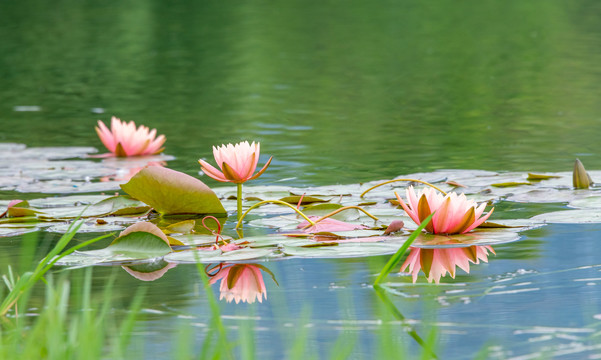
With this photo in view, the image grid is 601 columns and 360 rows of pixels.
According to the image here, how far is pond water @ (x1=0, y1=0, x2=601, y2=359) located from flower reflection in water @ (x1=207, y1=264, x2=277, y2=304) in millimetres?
31

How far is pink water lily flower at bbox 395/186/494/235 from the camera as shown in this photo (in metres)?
2.26

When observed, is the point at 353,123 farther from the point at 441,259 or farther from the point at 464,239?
the point at 441,259

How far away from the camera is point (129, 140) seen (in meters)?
4.32

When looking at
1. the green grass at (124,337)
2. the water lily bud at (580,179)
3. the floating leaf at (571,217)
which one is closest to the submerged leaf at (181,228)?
the green grass at (124,337)

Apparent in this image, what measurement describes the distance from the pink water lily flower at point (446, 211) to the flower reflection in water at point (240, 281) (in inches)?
17.9

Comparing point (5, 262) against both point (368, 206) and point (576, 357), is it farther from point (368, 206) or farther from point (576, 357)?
point (576, 357)

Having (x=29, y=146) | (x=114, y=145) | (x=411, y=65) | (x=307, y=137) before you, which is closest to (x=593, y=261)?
(x=114, y=145)

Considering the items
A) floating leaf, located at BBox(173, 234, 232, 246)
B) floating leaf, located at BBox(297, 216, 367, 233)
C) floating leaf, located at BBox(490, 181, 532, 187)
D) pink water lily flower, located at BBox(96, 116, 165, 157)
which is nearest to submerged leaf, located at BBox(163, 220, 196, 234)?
floating leaf, located at BBox(173, 234, 232, 246)

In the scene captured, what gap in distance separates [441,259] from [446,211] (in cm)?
20

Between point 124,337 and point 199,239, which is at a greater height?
point 199,239

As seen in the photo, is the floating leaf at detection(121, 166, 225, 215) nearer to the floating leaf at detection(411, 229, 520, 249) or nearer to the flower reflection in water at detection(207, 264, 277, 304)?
the flower reflection in water at detection(207, 264, 277, 304)

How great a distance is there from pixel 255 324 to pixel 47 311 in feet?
1.35

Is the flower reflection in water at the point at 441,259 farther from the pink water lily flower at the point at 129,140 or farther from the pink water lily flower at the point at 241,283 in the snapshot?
the pink water lily flower at the point at 129,140

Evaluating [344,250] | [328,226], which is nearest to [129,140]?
[328,226]
